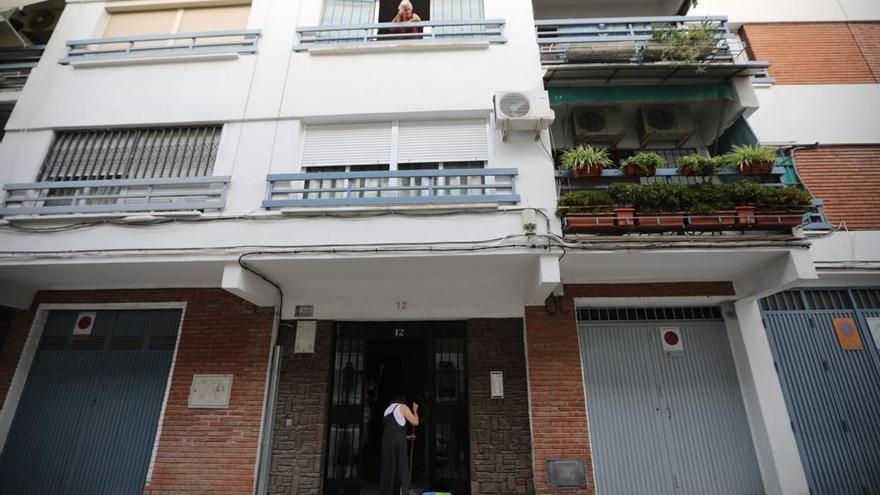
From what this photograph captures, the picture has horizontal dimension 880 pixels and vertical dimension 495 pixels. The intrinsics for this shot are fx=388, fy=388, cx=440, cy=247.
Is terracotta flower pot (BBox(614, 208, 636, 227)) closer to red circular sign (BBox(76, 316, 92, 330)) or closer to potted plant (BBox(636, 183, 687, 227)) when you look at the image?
potted plant (BBox(636, 183, 687, 227))

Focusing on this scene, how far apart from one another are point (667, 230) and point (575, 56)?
10.6 ft

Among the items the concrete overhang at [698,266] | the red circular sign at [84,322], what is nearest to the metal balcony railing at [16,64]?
the red circular sign at [84,322]

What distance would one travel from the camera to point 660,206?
17.2 feet

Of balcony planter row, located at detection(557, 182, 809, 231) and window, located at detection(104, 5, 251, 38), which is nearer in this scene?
balcony planter row, located at detection(557, 182, 809, 231)

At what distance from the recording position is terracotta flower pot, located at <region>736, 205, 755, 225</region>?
202 inches

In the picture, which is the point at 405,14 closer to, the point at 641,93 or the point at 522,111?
the point at 522,111

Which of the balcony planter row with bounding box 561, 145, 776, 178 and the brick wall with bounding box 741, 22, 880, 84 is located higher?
the brick wall with bounding box 741, 22, 880, 84

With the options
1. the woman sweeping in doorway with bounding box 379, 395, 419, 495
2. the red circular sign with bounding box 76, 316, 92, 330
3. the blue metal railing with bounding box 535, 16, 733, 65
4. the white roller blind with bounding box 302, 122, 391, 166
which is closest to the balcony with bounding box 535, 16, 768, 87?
the blue metal railing with bounding box 535, 16, 733, 65

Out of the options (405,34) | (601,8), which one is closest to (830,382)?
(601,8)

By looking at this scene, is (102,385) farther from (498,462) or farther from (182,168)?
(498,462)

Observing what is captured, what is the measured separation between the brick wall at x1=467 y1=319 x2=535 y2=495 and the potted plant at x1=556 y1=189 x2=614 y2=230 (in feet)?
6.75

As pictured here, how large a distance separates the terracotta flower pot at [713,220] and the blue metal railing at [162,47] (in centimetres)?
750

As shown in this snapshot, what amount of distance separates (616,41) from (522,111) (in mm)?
2618

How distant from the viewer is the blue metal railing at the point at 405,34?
21.8 feet
